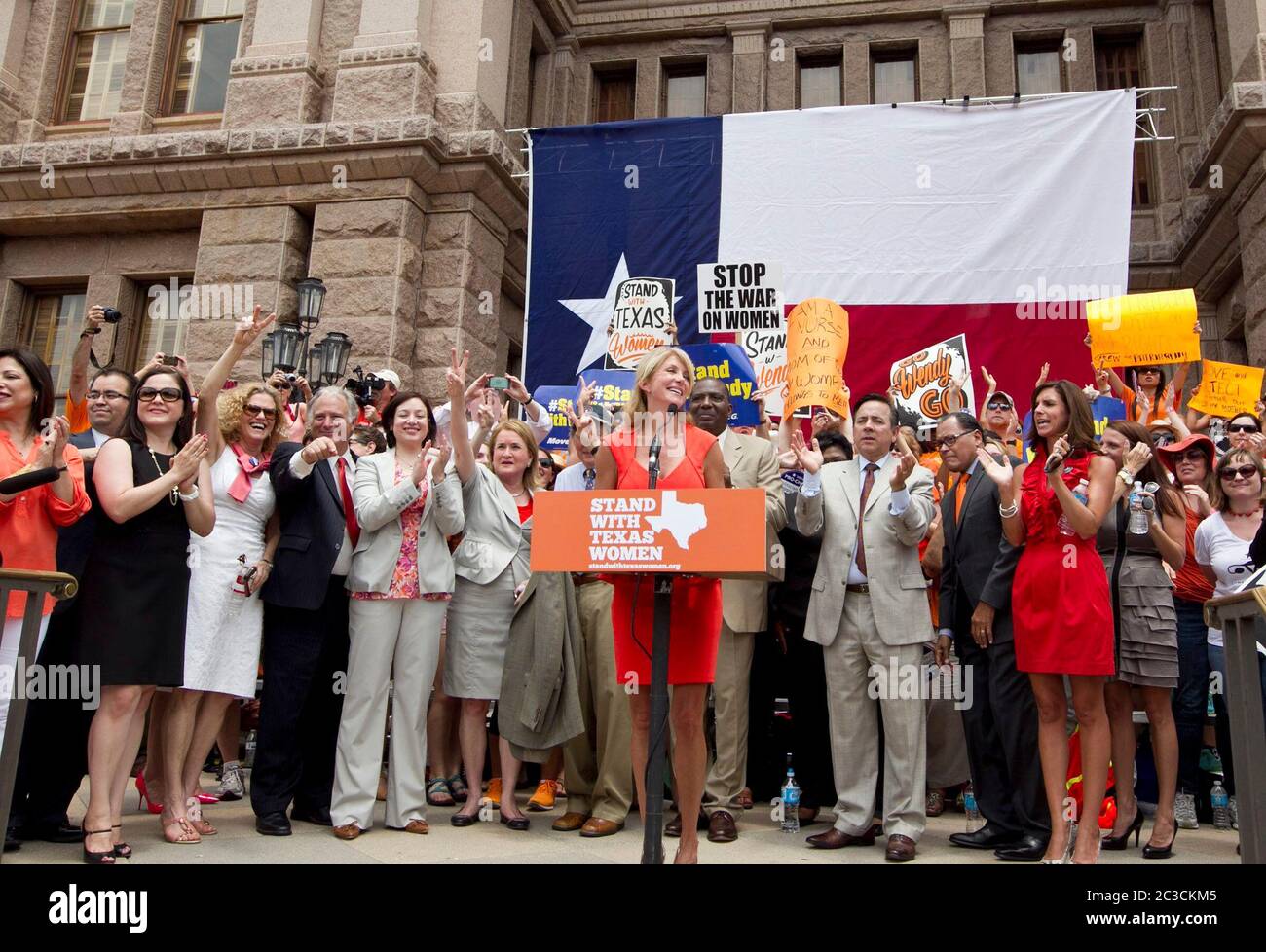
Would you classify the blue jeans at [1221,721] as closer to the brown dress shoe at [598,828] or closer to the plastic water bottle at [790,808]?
the plastic water bottle at [790,808]

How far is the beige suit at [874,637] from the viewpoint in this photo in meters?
5.32

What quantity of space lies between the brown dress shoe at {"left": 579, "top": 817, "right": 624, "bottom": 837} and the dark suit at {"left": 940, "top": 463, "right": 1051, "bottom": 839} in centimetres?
207

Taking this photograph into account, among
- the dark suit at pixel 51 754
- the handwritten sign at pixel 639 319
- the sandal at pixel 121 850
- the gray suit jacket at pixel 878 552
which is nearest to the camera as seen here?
the sandal at pixel 121 850

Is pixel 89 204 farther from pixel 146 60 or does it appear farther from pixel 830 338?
pixel 830 338

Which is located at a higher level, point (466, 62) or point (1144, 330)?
point (466, 62)

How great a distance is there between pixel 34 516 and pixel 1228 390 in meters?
8.92

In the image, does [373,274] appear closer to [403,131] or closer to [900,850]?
[403,131]

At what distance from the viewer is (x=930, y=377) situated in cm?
972

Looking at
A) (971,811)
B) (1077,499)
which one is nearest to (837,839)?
(971,811)

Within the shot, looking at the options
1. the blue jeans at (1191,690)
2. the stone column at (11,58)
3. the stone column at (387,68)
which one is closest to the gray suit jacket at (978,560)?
the blue jeans at (1191,690)

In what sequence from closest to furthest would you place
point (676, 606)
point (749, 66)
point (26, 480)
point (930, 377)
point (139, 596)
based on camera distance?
point (26, 480)
point (676, 606)
point (139, 596)
point (930, 377)
point (749, 66)

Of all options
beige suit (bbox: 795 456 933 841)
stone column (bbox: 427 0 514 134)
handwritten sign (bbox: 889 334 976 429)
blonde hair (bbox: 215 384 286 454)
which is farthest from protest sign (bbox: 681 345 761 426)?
stone column (bbox: 427 0 514 134)

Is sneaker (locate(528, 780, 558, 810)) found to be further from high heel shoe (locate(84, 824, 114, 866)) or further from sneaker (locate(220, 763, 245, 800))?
high heel shoe (locate(84, 824, 114, 866))

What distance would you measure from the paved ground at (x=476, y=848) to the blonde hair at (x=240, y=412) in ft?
7.08
